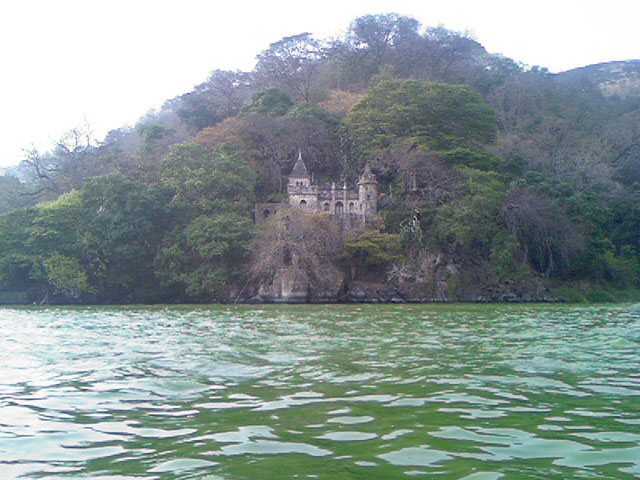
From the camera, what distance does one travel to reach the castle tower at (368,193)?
50.4m

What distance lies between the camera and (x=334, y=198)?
171 feet

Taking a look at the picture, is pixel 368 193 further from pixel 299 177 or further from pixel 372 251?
pixel 372 251

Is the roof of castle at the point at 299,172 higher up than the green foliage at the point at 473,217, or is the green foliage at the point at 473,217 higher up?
the roof of castle at the point at 299,172

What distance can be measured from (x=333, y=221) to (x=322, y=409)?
39.6 metres

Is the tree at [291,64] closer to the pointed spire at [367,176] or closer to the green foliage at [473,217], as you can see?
the pointed spire at [367,176]

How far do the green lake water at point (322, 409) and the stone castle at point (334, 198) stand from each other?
118 feet

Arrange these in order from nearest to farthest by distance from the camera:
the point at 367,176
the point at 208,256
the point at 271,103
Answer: the point at 208,256, the point at 367,176, the point at 271,103

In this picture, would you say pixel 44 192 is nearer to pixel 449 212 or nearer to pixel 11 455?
pixel 449 212

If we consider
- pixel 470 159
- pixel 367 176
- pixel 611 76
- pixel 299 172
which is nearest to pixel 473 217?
pixel 470 159

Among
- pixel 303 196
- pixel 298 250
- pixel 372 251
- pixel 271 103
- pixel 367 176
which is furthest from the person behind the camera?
pixel 271 103

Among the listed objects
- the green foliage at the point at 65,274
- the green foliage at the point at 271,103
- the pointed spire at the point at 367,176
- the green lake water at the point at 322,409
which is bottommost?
the green lake water at the point at 322,409

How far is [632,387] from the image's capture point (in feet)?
28.3

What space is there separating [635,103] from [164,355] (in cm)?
8120

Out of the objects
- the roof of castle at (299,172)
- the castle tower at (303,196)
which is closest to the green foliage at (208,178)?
the castle tower at (303,196)
